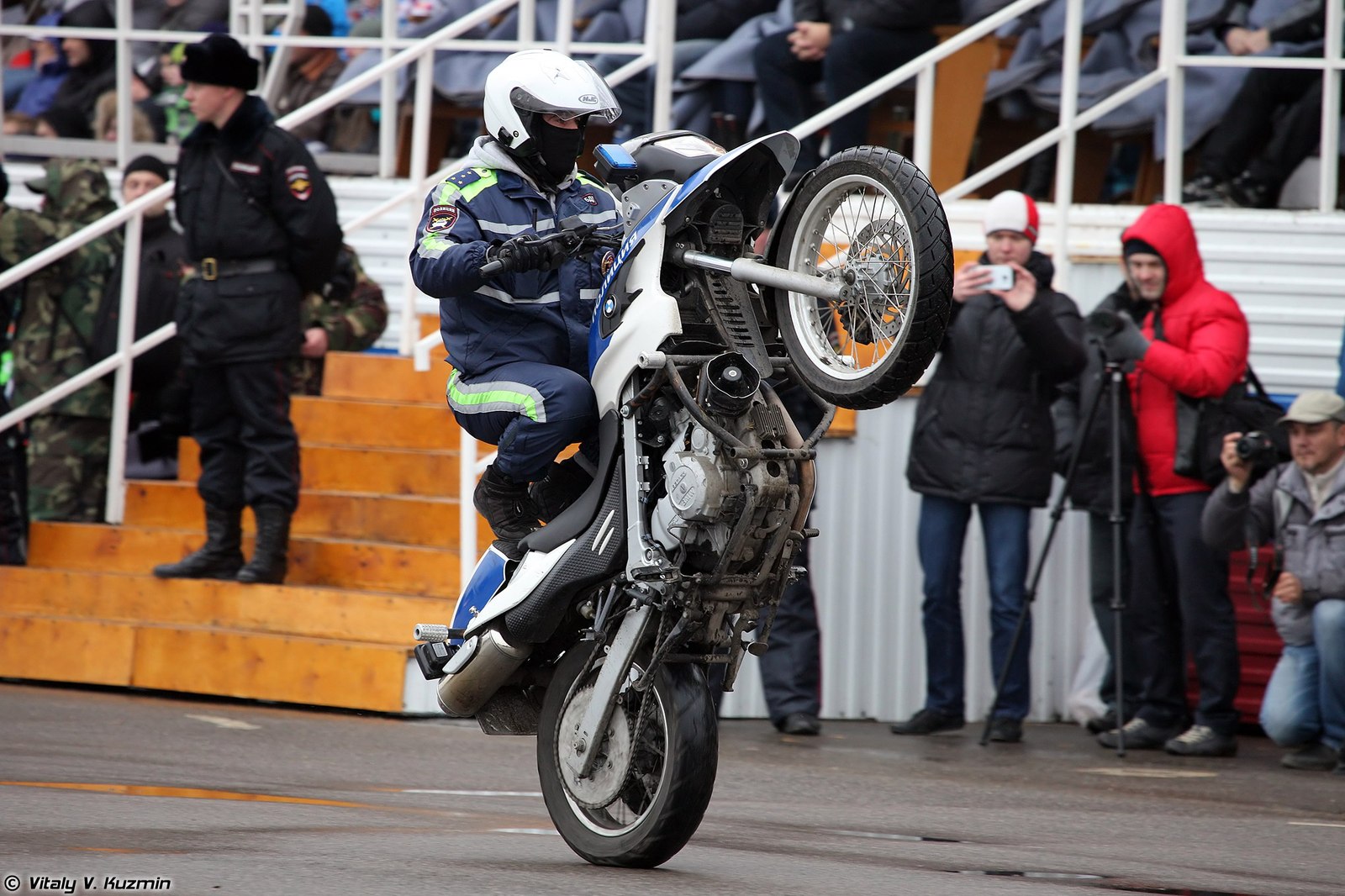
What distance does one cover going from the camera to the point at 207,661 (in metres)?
9.77

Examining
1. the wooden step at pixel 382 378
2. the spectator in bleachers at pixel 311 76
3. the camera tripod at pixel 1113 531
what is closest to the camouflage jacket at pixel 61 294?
the wooden step at pixel 382 378

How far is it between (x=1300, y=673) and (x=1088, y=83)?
4162 millimetres

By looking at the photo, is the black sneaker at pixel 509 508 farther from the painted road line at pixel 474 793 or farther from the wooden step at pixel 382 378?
the wooden step at pixel 382 378

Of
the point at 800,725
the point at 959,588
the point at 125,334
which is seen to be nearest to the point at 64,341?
the point at 125,334

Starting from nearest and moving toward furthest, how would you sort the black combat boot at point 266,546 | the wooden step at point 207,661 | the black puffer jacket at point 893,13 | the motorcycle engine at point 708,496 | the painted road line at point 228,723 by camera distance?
the motorcycle engine at point 708,496, the painted road line at point 228,723, the wooden step at point 207,661, the black combat boot at point 266,546, the black puffer jacket at point 893,13

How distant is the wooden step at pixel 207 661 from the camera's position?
9.38 metres

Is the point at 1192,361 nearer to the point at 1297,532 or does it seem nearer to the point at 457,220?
the point at 1297,532

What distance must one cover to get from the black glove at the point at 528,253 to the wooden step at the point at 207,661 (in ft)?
13.4

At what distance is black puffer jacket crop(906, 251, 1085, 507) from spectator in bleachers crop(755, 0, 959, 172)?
2.12 m

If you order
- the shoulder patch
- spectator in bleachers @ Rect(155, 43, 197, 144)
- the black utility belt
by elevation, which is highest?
spectator in bleachers @ Rect(155, 43, 197, 144)

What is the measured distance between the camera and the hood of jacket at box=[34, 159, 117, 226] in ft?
35.6

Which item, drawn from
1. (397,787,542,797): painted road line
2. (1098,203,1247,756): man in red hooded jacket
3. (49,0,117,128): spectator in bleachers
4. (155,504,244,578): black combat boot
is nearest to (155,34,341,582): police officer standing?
(155,504,244,578): black combat boot

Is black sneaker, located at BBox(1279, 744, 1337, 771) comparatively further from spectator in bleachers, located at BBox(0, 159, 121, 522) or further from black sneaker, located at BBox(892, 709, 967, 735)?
spectator in bleachers, located at BBox(0, 159, 121, 522)

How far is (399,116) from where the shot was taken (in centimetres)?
1395
